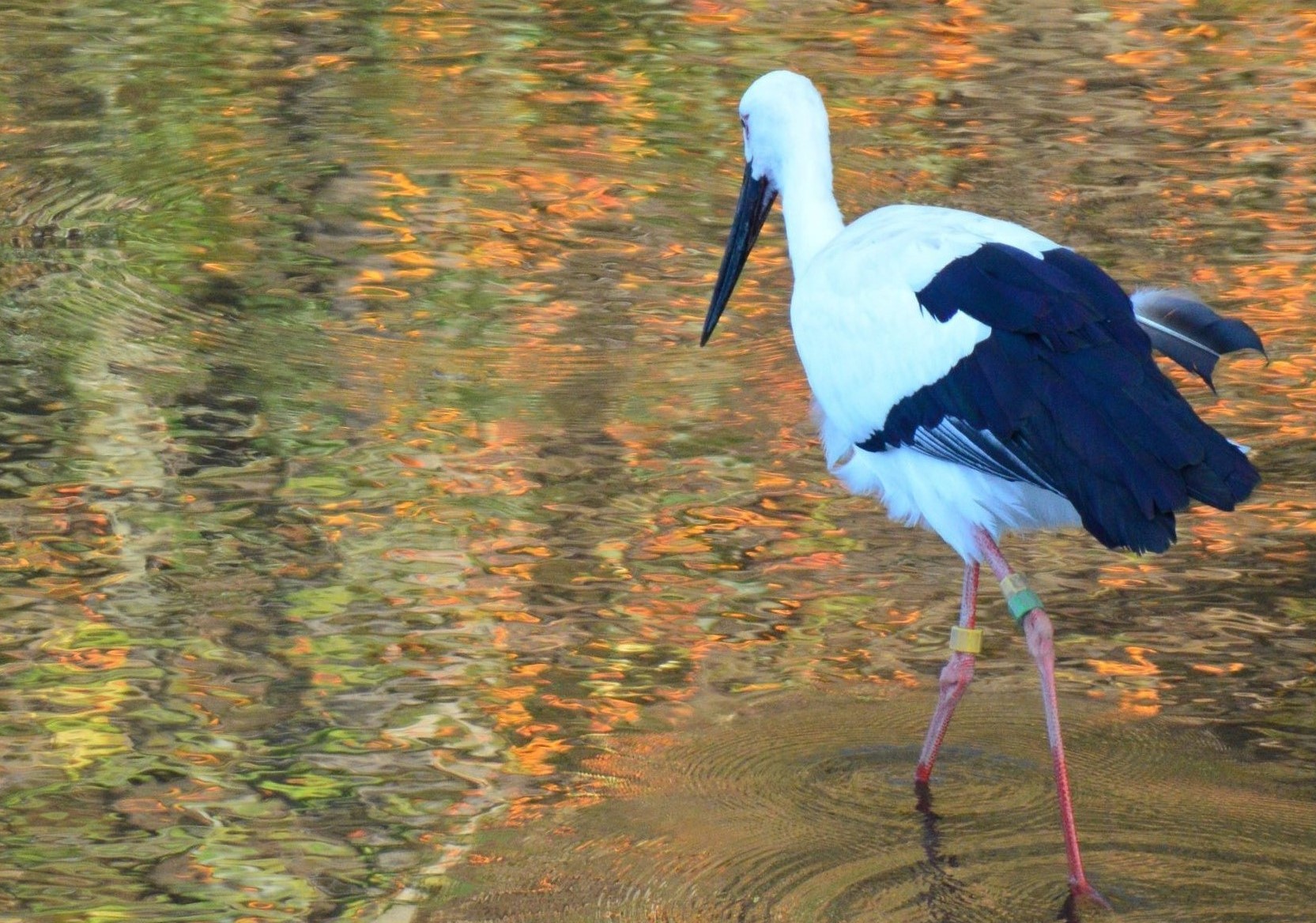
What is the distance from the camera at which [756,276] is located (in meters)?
8.10

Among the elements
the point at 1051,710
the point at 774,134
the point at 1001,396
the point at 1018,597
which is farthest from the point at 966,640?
the point at 774,134

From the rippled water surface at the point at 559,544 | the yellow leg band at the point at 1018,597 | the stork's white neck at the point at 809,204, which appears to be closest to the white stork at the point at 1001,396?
the yellow leg band at the point at 1018,597

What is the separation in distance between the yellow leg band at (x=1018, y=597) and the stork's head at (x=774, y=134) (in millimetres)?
1527

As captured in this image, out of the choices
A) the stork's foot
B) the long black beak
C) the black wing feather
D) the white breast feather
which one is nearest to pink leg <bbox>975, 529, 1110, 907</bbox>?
the stork's foot

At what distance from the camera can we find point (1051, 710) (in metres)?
4.73

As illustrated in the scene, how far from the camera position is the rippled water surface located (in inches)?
184

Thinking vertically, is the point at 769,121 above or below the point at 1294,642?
above

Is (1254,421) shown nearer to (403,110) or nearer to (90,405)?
(90,405)

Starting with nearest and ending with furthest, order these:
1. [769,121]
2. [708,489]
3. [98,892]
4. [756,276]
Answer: [98,892] → [769,121] → [708,489] → [756,276]

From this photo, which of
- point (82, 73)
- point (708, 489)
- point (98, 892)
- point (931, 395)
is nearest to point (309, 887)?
point (98, 892)

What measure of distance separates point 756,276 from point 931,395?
318 centimetres

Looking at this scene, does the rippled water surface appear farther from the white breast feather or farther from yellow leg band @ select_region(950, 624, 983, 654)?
the white breast feather

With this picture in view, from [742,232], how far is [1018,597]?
1962 millimetres

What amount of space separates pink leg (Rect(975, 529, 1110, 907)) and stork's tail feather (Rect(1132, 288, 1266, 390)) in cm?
66
